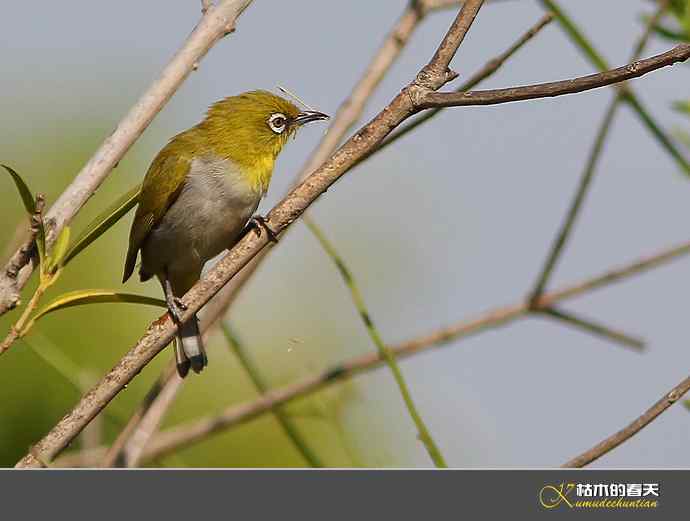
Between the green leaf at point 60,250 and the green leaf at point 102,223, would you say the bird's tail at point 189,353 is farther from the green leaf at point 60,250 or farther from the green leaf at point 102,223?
the green leaf at point 60,250

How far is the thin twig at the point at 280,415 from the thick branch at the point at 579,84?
1416mm

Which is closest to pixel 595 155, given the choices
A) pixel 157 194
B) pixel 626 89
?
pixel 626 89

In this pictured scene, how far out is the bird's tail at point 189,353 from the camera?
10.2 feet

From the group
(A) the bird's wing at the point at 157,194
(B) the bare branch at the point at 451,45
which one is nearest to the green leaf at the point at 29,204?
(B) the bare branch at the point at 451,45

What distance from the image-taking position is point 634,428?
2.00 metres

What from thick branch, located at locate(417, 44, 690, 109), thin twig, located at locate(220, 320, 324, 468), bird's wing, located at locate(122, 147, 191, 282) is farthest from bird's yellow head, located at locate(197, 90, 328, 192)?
thick branch, located at locate(417, 44, 690, 109)

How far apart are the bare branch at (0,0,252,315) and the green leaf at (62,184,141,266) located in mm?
59

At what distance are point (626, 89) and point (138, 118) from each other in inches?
59.7

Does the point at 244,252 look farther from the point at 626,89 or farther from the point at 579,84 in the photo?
the point at 626,89

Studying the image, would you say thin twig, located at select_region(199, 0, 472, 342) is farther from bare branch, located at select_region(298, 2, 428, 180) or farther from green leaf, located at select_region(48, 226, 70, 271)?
green leaf, located at select_region(48, 226, 70, 271)
